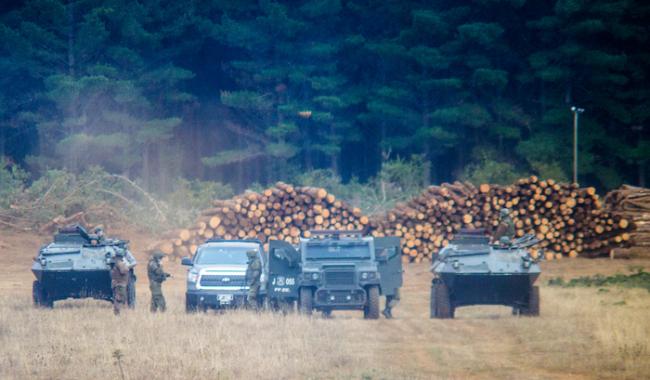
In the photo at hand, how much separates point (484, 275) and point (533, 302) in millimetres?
1279

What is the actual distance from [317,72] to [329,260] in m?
28.5

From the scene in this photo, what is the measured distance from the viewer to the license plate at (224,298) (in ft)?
74.6

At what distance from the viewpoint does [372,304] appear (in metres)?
21.9

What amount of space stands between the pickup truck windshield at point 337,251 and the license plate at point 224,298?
6.00ft

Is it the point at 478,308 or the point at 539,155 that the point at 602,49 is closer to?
the point at 539,155

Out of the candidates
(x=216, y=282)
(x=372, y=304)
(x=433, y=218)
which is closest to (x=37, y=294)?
(x=216, y=282)

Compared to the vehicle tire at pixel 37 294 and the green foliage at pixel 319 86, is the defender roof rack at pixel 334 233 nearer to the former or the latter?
the vehicle tire at pixel 37 294

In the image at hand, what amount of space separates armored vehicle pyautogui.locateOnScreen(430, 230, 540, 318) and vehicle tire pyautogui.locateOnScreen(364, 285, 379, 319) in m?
1.25

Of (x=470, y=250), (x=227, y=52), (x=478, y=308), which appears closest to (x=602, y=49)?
(x=227, y=52)

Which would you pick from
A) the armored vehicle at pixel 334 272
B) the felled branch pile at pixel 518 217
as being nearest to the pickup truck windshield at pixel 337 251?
the armored vehicle at pixel 334 272

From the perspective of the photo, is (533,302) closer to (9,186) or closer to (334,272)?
(334,272)

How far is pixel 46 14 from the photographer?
46.1m

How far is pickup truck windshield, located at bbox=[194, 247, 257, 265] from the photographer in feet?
77.6

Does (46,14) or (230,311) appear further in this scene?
(46,14)
